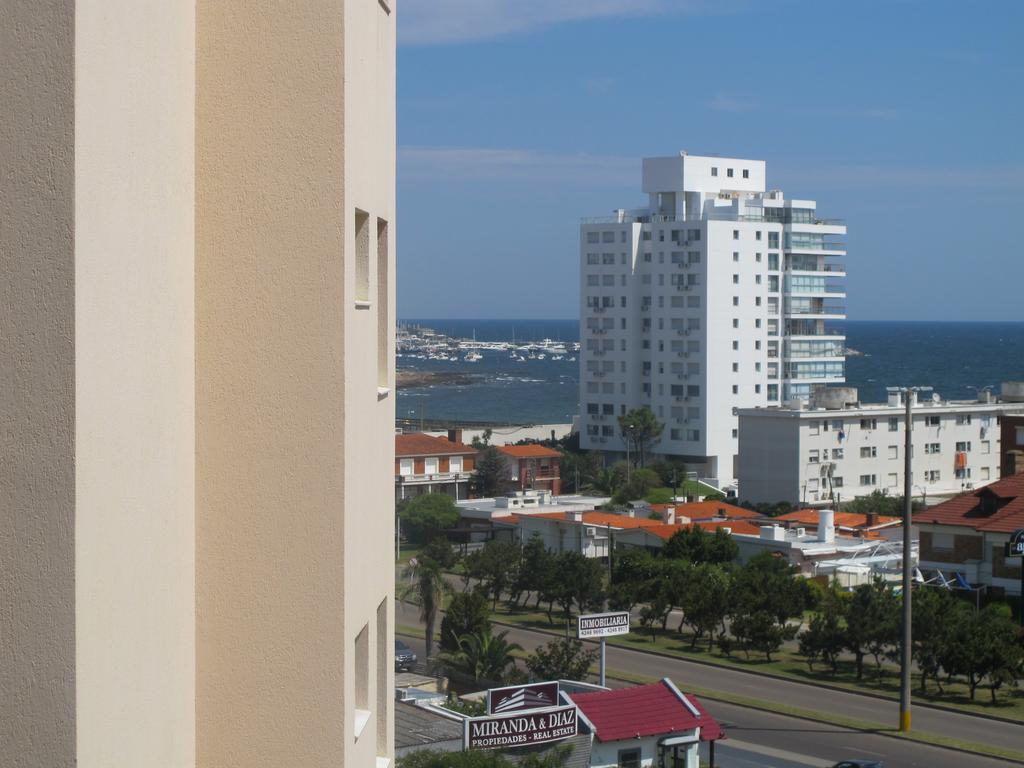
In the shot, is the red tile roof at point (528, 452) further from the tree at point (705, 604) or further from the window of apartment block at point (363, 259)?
the window of apartment block at point (363, 259)

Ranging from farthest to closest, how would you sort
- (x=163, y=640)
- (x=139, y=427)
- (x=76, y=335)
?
(x=163, y=640) → (x=139, y=427) → (x=76, y=335)

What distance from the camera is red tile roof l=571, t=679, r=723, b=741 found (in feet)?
82.5

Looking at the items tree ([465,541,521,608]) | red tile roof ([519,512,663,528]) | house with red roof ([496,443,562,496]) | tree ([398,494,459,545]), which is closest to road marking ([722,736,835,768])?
tree ([465,541,521,608])

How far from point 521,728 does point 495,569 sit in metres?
31.9

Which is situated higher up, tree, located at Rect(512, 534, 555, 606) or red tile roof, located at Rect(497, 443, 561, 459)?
red tile roof, located at Rect(497, 443, 561, 459)

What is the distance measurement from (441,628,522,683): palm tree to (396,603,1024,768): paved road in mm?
5535

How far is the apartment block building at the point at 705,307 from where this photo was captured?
113 meters

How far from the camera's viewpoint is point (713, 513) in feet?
238

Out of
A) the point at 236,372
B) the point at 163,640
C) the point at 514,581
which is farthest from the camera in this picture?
the point at 514,581

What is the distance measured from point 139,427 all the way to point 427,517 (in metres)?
70.8

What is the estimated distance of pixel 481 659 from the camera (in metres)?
37.0

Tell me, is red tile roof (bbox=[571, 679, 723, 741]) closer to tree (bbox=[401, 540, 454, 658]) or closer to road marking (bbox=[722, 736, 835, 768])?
road marking (bbox=[722, 736, 835, 768])

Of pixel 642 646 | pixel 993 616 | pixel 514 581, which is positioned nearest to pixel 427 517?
pixel 514 581

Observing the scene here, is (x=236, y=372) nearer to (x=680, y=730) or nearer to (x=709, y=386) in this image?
(x=680, y=730)
